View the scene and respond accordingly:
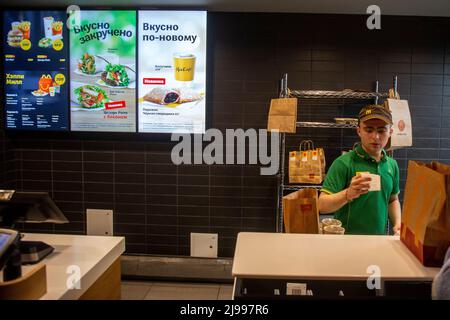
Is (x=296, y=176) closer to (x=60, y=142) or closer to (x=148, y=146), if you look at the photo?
(x=148, y=146)

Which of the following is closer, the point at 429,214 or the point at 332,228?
the point at 429,214

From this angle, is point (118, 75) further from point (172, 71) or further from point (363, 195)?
point (363, 195)

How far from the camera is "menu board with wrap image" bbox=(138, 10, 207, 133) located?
3.44 m

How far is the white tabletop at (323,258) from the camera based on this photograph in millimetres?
1183

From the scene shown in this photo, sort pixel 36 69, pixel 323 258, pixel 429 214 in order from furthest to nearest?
pixel 36 69, pixel 323 258, pixel 429 214

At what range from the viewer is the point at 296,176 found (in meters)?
3.20

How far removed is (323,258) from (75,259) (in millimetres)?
956

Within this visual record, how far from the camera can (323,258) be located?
1.31m

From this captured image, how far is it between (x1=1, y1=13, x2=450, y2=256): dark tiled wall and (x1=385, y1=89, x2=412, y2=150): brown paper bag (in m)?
0.65

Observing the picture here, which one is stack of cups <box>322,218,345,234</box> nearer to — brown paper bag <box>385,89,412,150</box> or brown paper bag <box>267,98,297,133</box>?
brown paper bag <box>267,98,297,133</box>

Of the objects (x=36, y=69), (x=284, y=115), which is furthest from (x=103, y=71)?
(x=284, y=115)

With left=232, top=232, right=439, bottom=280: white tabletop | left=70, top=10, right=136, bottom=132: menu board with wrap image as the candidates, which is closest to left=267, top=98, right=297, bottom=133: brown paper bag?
left=70, top=10, right=136, bottom=132: menu board with wrap image

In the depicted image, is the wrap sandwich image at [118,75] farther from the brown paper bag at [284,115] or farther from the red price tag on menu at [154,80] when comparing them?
the brown paper bag at [284,115]
